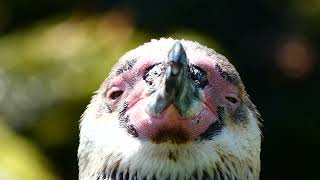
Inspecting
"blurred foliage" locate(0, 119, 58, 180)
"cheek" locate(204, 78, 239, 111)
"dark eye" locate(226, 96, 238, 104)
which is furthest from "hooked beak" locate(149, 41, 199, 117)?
"blurred foliage" locate(0, 119, 58, 180)

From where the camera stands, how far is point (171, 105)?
349cm

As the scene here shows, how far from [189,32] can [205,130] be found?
12.5ft

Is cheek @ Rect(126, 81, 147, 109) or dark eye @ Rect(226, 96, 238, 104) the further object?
dark eye @ Rect(226, 96, 238, 104)

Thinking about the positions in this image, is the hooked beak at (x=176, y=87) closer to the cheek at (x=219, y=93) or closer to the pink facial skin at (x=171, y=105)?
the pink facial skin at (x=171, y=105)

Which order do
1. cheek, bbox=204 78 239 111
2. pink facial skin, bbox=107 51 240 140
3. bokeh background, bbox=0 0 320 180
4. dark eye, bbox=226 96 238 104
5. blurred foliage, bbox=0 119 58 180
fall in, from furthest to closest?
bokeh background, bbox=0 0 320 180 < blurred foliage, bbox=0 119 58 180 < dark eye, bbox=226 96 238 104 < cheek, bbox=204 78 239 111 < pink facial skin, bbox=107 51 240 140

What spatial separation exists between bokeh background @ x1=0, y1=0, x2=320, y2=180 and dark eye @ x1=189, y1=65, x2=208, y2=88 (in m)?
2.92

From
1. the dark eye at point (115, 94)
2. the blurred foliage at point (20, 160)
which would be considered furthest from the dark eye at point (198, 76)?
the blurred foliage at point (20, 160)

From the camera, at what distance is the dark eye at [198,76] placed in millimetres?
3697

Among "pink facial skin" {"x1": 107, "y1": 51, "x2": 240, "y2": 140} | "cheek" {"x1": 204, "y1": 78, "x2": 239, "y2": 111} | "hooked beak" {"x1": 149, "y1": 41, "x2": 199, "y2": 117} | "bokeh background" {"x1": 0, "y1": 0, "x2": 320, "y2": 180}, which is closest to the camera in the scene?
"hooked beak" {"x1": 149, "y1": 41, "x2": 199, "y2": 117}

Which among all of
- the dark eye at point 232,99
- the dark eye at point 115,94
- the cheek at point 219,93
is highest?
the cheek at point 219,93

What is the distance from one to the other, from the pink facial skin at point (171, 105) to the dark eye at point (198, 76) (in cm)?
2

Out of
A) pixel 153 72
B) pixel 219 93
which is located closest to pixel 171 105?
pixel 153 72

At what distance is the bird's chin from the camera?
355 cm

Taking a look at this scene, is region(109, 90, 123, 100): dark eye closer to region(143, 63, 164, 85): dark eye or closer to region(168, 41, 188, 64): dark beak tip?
region(143, 63, 164, 85): dark eye
